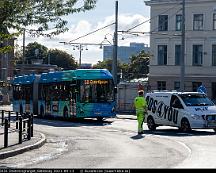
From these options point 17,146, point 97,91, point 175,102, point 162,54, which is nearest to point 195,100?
point 175,102

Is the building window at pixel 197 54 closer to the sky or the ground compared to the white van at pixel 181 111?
closer to the sky

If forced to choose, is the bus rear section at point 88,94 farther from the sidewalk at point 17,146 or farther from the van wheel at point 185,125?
the sidewalk at point 17,146

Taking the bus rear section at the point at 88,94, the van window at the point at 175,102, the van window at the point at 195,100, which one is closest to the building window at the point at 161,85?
the bus rear section at the point at 88,94

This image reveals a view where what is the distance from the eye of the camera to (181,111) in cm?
2492

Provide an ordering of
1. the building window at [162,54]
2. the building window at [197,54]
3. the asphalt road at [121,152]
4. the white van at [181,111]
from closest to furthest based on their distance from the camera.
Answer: the asphalt road at [121,152], the white van at [181,111], the building window at [197,54], the building window at [162,54]

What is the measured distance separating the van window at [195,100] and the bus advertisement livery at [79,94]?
8606mm

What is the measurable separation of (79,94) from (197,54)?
94.7 ft

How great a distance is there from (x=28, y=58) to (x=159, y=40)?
70818mm

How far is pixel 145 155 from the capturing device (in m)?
15.9

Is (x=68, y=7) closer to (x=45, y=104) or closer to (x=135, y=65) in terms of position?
(x=45, y=104)

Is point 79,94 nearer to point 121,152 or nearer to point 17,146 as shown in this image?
point 17,146

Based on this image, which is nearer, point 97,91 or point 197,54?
point 97,91

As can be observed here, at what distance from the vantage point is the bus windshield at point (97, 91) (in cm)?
3325

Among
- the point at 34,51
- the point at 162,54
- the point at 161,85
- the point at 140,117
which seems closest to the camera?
the point at 140,117
